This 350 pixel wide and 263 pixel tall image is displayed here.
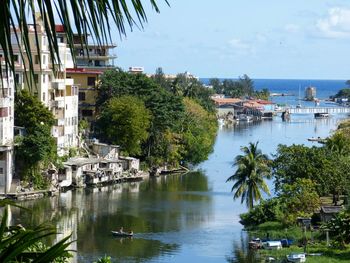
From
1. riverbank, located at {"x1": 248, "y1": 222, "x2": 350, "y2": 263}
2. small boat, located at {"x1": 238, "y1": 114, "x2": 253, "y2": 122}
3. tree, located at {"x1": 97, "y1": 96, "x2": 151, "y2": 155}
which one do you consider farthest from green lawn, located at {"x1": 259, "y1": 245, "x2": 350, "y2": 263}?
small boat, located at {"x1": 238, "y1": 114, "x2": 253, "y2": 122}

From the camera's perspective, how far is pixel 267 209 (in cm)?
3170

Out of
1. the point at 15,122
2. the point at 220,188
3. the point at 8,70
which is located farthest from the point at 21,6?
the point at 220,188

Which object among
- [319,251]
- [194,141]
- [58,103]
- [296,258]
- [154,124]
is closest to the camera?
[296,258]

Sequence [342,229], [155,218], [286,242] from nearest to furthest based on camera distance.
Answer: [342,229], [286,242], [155,218]

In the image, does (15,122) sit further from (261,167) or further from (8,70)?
(8,70)

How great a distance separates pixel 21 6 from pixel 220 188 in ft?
135

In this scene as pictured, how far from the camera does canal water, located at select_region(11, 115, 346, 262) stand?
27328 millimetres

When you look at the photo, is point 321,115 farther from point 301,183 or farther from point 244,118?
point 301,183

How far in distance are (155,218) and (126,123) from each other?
15532mm

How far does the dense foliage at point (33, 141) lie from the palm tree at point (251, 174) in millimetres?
9164

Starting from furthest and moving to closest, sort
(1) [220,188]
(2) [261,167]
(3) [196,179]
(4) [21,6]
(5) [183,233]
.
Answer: (3) [196,179]
(1) [220,188]
(2) [261,167]
(5) [183,233]
(4) [21,6]

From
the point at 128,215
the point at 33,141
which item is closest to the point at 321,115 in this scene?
the point at 33,141

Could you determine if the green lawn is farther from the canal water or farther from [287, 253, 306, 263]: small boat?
the canal water

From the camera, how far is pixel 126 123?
159 feet
